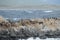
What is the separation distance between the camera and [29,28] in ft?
1.90

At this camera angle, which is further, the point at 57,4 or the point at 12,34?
the point at 57,4

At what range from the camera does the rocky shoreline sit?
58 cm

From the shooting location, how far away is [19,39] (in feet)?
1.94

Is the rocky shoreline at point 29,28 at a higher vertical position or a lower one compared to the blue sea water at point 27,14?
lower

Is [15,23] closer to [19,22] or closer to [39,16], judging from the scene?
[19,22]

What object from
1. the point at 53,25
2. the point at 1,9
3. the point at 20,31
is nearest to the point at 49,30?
the point at 53,25

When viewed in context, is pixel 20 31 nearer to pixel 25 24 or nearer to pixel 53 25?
pixel 25 24

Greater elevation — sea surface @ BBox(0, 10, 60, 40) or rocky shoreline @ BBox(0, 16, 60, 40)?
sea surface @ BBox(0, 10, 60, 40)

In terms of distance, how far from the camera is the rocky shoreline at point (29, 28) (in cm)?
58

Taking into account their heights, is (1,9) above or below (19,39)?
above

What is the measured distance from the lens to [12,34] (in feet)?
1.91

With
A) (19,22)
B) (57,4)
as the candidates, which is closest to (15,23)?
(19,22)

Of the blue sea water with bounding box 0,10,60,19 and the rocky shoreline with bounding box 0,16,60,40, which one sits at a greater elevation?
the blue sea water with bounding box 0,10,60,19

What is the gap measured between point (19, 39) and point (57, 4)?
326 millimetres
